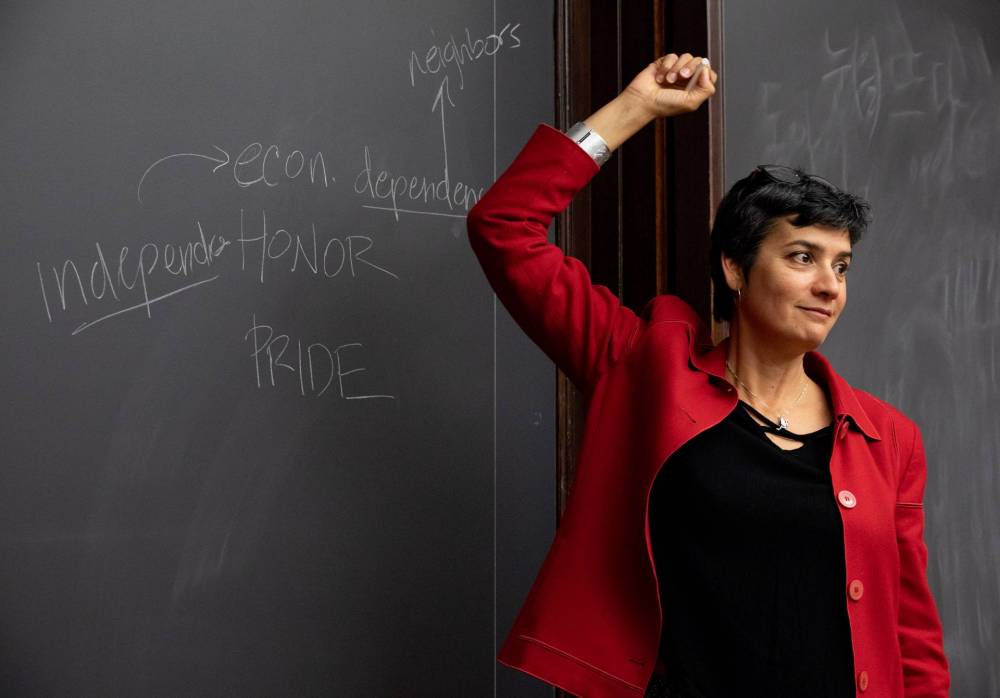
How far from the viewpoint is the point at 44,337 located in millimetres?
1402

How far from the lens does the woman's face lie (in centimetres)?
143

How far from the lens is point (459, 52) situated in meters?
1.79

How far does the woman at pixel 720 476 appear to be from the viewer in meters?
1.34

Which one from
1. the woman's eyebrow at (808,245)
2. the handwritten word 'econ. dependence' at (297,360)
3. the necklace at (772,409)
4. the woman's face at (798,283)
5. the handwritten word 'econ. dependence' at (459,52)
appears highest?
the handwritten word 'econ. dependence' at (459,52)

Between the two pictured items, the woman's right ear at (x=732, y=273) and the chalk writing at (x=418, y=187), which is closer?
the woman's right ear at (x=732, y=273)

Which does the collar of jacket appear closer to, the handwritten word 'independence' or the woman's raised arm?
the woman's raised arm

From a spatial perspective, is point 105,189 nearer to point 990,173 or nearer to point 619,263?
point 619,263

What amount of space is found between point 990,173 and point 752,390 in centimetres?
125

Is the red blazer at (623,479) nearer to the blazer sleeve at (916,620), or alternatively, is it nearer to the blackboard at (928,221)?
the blazer sleeve at (916,620)

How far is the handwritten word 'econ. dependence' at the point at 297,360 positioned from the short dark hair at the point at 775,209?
635 millimetres

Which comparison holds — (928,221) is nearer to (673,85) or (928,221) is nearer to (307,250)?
(673,85)

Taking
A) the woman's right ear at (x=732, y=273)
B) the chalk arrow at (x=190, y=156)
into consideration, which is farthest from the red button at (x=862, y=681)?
the chalk arrow at (x=190, y=156)

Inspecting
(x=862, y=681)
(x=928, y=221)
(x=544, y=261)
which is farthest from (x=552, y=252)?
(x=928, y=221)

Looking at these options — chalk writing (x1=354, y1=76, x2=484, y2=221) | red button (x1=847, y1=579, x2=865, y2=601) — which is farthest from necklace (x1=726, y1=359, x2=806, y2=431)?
chalk writing (x1=354, y1=76, x2=484, y2=221)
